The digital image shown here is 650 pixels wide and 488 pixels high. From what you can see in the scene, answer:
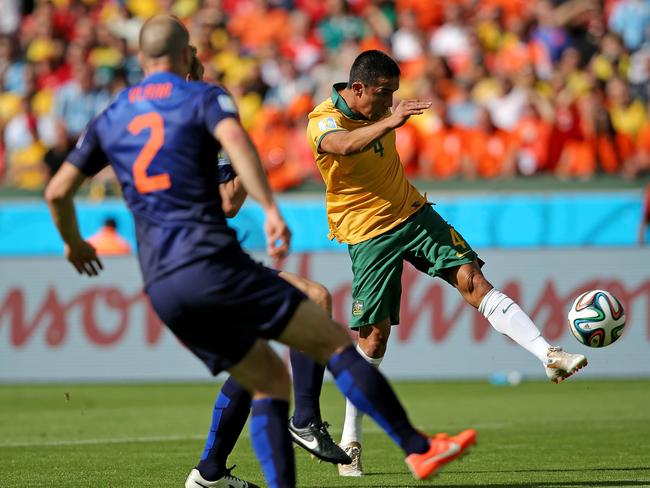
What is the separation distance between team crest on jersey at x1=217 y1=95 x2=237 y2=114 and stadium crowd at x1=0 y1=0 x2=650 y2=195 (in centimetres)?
1144

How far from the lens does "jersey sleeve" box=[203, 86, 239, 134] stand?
5.23 metres

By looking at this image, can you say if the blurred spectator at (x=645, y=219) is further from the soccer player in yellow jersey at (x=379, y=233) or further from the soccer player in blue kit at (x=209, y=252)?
the soccer player in blue kit at (x=209, y=252)

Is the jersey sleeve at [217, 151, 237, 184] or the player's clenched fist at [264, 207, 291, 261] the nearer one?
the player's clenched fist at [264, 207, 291, 261]

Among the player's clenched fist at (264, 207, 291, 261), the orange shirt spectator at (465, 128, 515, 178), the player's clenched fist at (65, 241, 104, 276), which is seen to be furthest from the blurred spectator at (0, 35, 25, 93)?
the player's clenched fist at (264, 207, 291, 261)

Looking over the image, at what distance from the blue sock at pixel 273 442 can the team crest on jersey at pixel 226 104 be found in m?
1.29

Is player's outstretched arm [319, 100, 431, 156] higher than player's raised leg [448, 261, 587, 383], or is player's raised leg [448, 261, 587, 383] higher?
player's outstretched arm [319, 100, 431, 156]

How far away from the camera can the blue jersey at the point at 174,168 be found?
208 inches

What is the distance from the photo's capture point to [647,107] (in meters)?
18.1

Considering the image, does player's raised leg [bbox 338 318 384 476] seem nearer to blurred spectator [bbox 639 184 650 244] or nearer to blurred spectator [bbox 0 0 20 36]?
blurred spectator [bbox 639 184 650 244]

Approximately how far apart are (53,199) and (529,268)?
32.8 feet

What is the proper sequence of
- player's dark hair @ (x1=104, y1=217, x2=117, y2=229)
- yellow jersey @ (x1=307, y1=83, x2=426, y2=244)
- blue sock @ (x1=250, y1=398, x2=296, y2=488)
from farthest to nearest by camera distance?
player's dark hair @ (x1=104, y1=217, x2=117, y2=229) → yellow jersey @ (x1=307, y1=83, x2=426, y2=244) → blue sock @ (x1=250, y1=398, x2=296, y2=488)

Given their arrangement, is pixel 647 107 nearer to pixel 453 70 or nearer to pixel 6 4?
pixel 453 70

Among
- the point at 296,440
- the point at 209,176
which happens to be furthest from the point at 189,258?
the point at 296,440

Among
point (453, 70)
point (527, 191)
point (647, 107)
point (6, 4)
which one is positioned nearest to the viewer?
point (527, 191)
